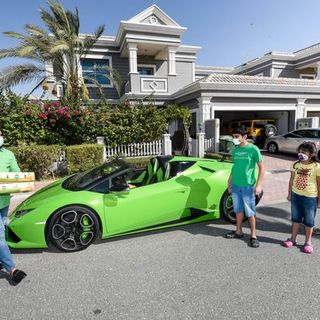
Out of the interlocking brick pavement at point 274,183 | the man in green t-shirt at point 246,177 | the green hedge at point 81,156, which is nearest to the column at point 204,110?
the interlocking brick pavement at point 274,183

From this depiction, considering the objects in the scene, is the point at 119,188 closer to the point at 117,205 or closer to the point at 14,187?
the point at 117,205

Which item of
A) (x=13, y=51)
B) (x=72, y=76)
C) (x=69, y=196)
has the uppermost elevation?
(x=13, y=51)

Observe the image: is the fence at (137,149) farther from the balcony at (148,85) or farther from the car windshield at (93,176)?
the car windshield at (93,176)

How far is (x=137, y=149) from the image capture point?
9.72 meters

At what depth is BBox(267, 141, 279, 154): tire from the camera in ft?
39.1

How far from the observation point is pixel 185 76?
51.8 ft

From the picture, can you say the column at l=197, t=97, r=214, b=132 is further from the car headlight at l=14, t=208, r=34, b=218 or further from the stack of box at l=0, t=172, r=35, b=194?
the stack of box at l=0, t=172, r=35, b=194

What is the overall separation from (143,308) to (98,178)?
195 centimetres

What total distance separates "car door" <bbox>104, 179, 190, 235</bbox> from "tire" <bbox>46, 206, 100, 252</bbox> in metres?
0.24

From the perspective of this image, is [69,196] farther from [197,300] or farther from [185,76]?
[185,76]

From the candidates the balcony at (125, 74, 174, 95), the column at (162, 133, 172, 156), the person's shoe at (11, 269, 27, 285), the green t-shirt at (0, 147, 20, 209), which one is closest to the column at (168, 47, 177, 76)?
the balcony at (125, 74, 174, 95)

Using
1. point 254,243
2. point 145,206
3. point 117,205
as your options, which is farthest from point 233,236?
point 117,205

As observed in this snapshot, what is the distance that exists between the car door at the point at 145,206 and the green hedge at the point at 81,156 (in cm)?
486

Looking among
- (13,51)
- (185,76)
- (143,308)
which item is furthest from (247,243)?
(185,76)
